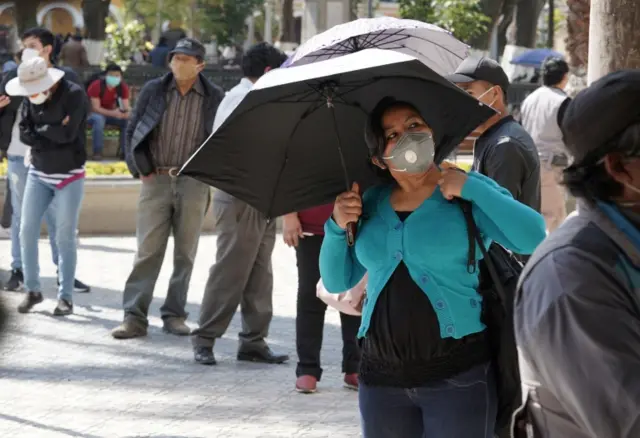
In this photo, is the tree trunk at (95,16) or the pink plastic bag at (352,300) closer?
the tree trunk at (95,16)

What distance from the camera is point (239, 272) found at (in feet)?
28.5

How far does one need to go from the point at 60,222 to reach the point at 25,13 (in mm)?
9130

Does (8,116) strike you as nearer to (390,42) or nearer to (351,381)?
(351,381)

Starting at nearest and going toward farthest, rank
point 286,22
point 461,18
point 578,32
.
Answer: point 578,32, point 461,18, point 286,22

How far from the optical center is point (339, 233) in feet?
13.9

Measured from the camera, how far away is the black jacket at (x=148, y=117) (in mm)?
9326

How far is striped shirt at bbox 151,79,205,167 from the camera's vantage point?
30.8 feet

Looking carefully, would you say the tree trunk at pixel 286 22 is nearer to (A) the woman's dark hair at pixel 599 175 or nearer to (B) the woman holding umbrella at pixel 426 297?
(B) the woman holding umbrella at pixel 426 297

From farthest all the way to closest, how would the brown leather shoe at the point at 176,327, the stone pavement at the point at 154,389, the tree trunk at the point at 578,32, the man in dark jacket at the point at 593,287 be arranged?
the tree trunk at the point at 578,32, the brown leather shoe at the point at 176,327, the stone pavement at the point at 154,389, the man in dark jacket at the point at 593,287

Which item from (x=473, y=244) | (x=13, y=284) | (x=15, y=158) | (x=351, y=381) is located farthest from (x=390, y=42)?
(x=15, y=158)

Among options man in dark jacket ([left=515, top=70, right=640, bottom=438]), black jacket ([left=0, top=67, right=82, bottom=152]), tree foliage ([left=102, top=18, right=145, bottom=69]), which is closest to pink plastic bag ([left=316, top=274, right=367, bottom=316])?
man in dark jacket ([left=515, top=70, right=640, bottom=438])

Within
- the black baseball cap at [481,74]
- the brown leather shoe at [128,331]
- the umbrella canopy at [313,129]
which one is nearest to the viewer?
the umbrella canopy at [313,129]

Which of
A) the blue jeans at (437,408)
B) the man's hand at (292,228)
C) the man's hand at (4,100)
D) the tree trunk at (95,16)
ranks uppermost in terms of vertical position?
the tree trunk at (95,16)

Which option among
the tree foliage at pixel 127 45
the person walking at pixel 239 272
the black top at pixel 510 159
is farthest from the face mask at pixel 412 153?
the tree foliage at pixel 127 45
